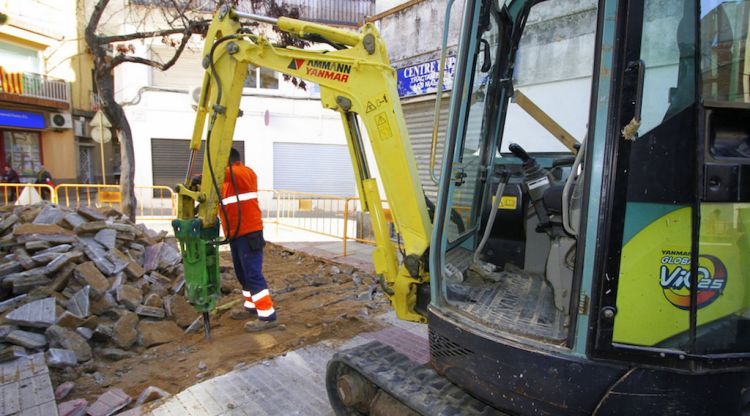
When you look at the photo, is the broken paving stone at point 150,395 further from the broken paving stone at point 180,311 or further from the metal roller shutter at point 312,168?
the metal roller shutter at point 312,168

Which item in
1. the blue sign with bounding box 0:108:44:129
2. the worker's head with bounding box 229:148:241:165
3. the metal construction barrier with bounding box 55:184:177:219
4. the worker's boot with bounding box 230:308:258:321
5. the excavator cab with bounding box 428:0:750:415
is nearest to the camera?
the excavator cab with bounding box 428:0:750:415

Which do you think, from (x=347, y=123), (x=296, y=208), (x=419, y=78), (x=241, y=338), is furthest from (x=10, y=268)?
(x=419, y=78)

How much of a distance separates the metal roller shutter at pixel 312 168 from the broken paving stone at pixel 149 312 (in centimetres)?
1224

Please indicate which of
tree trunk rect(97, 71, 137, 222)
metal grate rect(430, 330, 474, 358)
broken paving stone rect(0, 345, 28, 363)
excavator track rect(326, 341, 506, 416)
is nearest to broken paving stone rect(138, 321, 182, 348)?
broken paving stone rect(0, 345, 28, 363)

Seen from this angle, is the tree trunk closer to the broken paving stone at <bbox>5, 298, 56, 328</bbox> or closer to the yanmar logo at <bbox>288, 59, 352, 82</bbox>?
the broken paving stone at <bbox>5, 298, 56, 328</bbox>

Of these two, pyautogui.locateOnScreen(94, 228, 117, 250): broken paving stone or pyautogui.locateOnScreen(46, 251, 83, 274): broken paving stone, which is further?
pyautogui.locateOnScreen(94, 228, 117, 250): broken paving stone

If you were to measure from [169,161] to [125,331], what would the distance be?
43.7ft

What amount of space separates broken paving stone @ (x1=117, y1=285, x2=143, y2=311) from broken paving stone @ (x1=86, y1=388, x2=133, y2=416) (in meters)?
1.56

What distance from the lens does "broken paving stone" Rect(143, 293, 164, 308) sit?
4703 mm

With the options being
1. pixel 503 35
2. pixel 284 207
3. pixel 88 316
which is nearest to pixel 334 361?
pixel 503 35

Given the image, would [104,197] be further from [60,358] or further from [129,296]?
[60,358]

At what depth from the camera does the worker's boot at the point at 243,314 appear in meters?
4.83

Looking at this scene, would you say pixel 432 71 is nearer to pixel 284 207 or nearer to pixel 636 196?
pixel 284 207

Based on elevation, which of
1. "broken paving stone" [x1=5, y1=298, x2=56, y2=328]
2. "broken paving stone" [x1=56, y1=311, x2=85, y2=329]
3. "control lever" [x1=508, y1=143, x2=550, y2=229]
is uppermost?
"control lever" [x1=508, y1=143, x2=550, y2=229]
